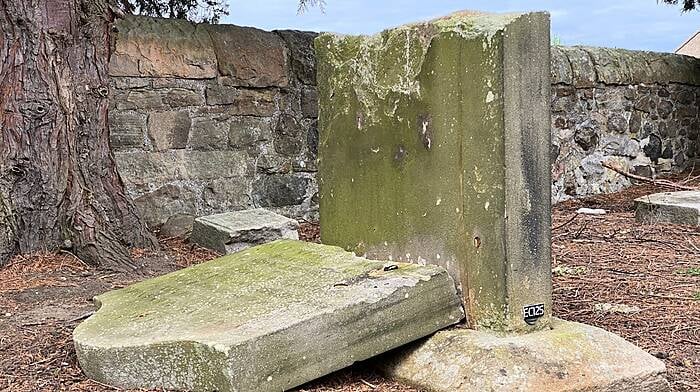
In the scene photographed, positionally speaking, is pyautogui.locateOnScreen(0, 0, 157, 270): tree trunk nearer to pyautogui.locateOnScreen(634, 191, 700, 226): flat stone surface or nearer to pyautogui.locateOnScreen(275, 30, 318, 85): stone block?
pyautogui.locateOnScreen(275, 30, 318, 85): stone block

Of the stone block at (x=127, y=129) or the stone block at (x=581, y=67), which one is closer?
the stone block at (x=127, y=129)

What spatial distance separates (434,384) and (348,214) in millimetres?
944

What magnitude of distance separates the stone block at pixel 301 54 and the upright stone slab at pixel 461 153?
2.99m

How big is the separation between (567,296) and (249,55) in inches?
124

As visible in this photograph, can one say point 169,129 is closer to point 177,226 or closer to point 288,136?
point 177,226

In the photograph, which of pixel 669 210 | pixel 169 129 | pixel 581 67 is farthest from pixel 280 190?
pixel 581 67

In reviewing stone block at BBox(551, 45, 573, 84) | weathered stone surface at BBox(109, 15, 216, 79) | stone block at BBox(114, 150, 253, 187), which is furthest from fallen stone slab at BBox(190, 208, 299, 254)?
stone block at BBox(551, 45, 573, 84)

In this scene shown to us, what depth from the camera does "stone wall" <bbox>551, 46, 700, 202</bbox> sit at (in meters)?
7.57

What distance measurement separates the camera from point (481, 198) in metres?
2.66

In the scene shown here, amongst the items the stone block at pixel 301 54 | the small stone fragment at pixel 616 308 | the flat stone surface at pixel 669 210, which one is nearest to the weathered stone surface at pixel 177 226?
the stone block at pixel 301 54

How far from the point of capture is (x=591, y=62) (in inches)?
304

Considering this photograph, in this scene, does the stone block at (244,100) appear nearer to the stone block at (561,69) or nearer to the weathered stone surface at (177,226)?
the weathered stone surface at (177,226)

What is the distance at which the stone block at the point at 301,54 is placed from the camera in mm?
6188

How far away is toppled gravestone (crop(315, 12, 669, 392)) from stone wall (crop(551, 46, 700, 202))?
451 centimetres
